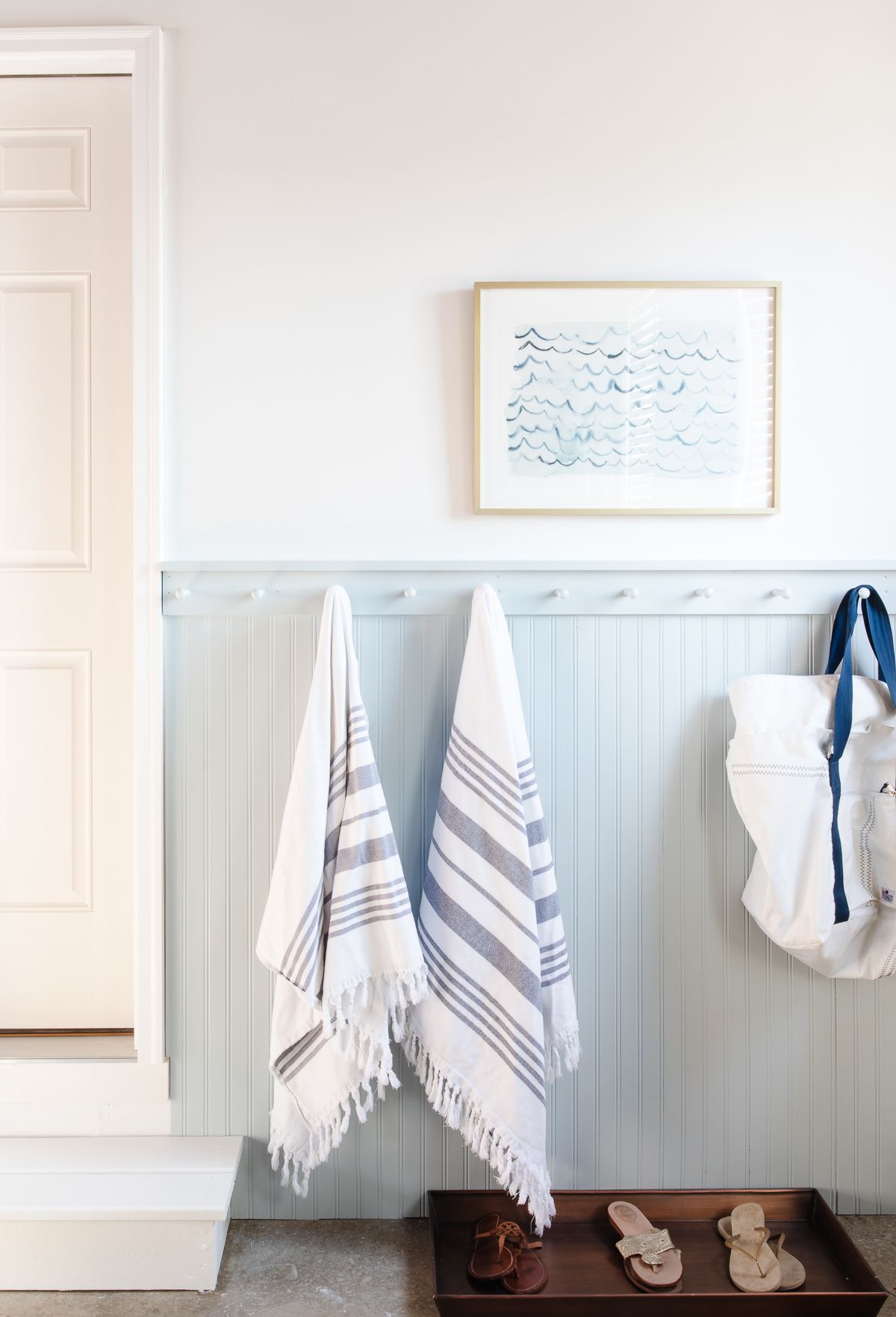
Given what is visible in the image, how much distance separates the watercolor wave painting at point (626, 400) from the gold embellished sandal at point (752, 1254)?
1.21 metres

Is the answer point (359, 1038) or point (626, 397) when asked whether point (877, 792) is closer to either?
point (626, 397)

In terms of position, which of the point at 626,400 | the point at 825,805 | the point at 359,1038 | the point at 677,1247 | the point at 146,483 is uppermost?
the point at 626,400

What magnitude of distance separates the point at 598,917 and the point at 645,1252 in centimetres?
49

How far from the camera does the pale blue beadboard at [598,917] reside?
4.42 ft

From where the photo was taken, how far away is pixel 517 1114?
46.9 inches

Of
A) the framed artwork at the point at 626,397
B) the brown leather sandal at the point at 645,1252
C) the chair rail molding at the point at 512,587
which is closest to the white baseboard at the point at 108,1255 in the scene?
the brown leather sandal at the point at 645,1252

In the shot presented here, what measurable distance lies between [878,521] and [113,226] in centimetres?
141

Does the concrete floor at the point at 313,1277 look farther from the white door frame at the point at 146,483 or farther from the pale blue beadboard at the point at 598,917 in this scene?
the white door frame at the point at 146,483

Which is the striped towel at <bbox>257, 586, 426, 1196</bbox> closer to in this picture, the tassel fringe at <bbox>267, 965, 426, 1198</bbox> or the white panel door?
the tassel fringe at <bbox>267, 965, 426, 1198</bbox>

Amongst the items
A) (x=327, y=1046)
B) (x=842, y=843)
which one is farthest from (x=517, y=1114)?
(x=842, y=843)

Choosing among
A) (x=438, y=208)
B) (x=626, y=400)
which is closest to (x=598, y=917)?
(x=626, y=400)

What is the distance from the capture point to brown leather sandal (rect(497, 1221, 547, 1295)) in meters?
1.17

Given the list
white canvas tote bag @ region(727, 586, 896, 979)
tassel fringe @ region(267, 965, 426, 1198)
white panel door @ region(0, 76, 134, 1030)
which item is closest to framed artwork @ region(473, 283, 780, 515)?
white canvas tote bag @ region(727, 586, 896, 979)

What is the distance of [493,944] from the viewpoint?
1216mm
